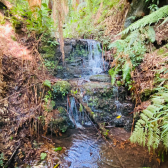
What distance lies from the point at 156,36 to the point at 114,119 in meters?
3.12

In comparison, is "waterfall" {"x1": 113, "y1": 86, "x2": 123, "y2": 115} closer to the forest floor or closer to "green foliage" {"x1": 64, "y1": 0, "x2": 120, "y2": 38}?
the forest floor

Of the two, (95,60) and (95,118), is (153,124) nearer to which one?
(95,118)

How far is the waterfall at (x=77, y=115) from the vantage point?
13.1ft

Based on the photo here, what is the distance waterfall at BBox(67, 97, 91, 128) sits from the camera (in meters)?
4.00

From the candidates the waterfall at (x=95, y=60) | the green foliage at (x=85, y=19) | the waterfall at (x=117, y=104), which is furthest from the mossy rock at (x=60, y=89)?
the green foliage at (x=85, y=19)

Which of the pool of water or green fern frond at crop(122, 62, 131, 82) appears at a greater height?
green fern frond at crop(122, 62, 131, 82)

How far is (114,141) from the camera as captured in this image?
3.11 metres

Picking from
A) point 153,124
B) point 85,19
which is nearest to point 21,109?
point 153,124

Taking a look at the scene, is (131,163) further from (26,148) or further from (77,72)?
(77,72)

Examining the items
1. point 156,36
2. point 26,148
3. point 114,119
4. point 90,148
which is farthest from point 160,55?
point 26,148

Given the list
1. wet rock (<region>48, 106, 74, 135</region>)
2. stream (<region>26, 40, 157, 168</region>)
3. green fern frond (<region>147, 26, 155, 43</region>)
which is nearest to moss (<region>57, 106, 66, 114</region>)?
wet rock (<region>48, 106, 74, 135</region>)

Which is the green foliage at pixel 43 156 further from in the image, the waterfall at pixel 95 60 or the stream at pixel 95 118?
the waterfall at pixel 95 60

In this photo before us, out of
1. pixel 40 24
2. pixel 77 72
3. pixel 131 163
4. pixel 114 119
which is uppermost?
pixel 40 24

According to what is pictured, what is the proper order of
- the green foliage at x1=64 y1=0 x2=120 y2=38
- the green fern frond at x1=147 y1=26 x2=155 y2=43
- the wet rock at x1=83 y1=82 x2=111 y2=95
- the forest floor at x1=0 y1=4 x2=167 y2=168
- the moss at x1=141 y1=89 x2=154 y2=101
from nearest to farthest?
the forest floor at x1=0 y1=4 x2=167 y2=168, the moss at x1=141 y1=89 x2=154 y2=101, the green fern frond at x1=147 y1=26 x2=155 y2=43, the wet rock at x1=83 y1=82 x2=111 y2=95, the green foliage at x1=64 y1=0 x2=120 y2=38
